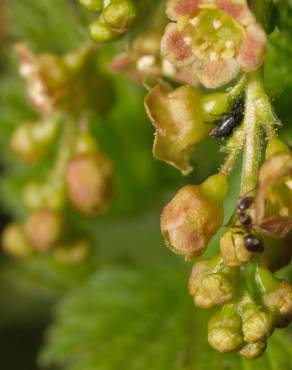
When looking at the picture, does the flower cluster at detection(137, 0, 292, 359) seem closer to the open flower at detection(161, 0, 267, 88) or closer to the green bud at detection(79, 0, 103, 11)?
the open flower at detection(161, 0, 267, 88)

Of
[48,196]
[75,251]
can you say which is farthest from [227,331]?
[75,251]

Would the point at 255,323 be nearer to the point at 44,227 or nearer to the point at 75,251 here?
the point at 44,227

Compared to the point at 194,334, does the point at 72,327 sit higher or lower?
higher

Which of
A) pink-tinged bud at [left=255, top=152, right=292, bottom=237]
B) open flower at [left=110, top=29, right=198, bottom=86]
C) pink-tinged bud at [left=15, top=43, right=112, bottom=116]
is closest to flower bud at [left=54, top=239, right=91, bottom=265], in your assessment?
pink-tinged bud at [left=15, top=43, right=112, bottom=116]

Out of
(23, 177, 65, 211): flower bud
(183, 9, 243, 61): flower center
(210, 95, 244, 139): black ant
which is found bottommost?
(210, 95, 244, 139): black ant

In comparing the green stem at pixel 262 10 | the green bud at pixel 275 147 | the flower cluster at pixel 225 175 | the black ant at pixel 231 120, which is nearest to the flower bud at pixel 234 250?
the flower cluster at pixel 225 175

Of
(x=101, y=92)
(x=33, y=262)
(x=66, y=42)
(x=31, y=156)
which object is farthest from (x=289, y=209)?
(x=33, y=262)

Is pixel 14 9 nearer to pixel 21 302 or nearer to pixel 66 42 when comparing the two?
pixel 66 42

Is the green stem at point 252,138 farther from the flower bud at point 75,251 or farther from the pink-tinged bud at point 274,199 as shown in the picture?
the flower bud at point 75,251
